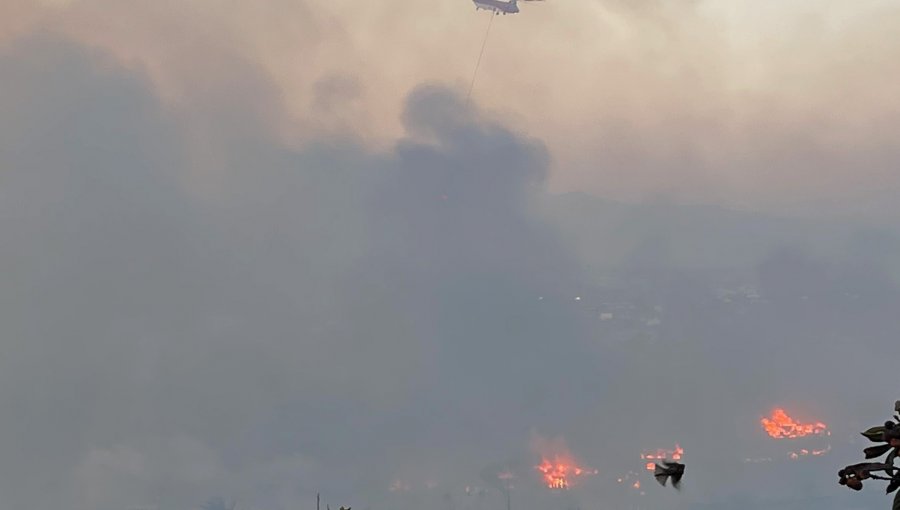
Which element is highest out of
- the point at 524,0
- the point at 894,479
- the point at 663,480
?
the point at 524,0

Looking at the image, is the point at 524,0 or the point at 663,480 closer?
the point at 663,480

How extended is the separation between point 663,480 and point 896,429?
16.6 feet

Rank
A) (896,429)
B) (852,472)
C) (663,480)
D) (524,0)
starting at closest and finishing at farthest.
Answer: (896,429), (852,472), (663,480), (524,0)

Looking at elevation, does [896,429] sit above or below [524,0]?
below

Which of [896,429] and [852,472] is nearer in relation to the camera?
[896,429]

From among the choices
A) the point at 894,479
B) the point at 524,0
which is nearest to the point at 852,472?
the point at 894,479

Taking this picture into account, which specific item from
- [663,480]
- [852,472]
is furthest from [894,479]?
[663,480]

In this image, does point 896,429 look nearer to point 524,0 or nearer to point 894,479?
point 894,479

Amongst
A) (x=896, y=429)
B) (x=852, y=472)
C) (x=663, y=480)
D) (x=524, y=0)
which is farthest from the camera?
(x=524, y=0)

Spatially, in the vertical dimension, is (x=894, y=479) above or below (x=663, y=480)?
below

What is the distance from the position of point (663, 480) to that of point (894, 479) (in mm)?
4270

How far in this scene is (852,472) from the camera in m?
6.57

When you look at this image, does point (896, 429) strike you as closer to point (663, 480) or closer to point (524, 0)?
point (663, 480)

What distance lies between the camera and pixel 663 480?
10742 millimetres
